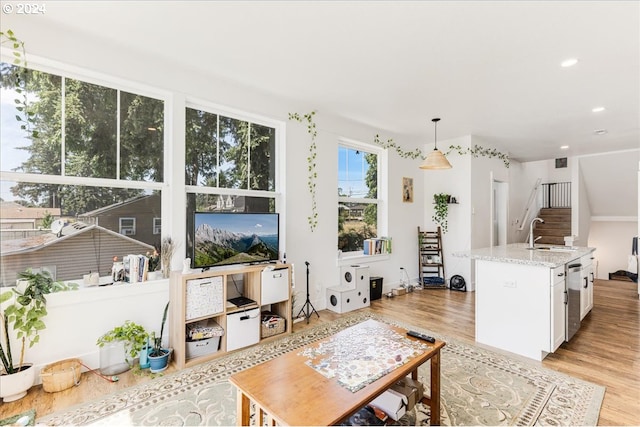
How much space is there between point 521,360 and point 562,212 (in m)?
6.77

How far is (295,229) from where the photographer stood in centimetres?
396

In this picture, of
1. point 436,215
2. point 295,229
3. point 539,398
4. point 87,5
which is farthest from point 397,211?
point 87,5

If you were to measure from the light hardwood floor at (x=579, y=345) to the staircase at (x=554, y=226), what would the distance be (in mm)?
2119

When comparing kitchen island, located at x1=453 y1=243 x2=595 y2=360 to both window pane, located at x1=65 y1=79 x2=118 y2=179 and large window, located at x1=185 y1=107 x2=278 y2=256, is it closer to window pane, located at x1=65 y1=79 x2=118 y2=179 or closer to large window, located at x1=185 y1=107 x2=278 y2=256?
large window, located at x1=185 y1=107 x2=278 y2=256

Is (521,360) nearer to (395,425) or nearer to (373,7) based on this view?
(395,425)

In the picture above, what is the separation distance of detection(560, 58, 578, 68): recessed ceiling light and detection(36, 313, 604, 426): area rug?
2.70m

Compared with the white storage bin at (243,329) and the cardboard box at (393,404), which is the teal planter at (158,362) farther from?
the cardboard box at (393,404)

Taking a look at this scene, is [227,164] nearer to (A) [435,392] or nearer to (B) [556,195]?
(A) [435,392]

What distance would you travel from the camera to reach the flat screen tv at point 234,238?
2904mm

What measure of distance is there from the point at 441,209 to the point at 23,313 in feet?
18.3

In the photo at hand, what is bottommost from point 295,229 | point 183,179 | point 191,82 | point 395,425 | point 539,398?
point 539,398

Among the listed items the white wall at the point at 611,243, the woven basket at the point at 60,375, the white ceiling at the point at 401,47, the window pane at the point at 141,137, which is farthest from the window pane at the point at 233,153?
the white wall at the point at 611,243

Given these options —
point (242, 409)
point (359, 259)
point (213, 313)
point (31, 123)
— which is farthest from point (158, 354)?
point (359, 259)

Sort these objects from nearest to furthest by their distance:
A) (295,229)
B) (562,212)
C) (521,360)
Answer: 1. (521,360)
2. (295,229)
3. (562,212)
